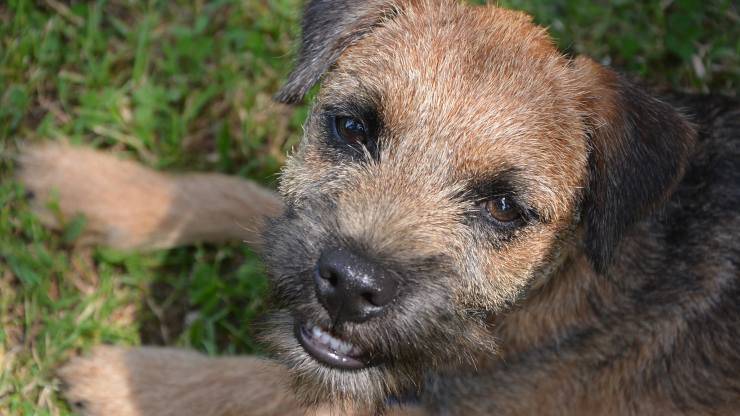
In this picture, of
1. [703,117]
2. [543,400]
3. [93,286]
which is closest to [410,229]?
[543,400]

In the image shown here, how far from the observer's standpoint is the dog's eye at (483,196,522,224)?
3.11 metres

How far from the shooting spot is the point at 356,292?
2719mm

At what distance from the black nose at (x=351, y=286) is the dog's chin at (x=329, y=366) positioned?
22cm

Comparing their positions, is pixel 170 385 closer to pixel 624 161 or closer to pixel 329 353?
pixel 329 353

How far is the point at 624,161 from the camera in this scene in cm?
321

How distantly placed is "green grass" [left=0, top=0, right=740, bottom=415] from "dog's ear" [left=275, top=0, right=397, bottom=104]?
0.69 meters

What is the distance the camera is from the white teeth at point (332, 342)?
2957mm

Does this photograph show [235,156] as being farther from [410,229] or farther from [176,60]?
[410,229]

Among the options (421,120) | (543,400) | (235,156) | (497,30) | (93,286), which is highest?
(497,30)

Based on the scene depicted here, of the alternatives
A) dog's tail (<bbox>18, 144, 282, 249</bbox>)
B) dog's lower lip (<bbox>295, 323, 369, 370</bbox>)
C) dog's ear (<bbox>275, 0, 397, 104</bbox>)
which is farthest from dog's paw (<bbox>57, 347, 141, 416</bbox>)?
dog's ear (<bbox>275, 0, 397, 104</bbox>)

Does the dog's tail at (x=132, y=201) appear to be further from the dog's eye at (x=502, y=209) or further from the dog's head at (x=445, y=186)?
the dog's eye at (x=502, y=209)

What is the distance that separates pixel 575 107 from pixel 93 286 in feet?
8.13

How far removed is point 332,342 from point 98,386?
4.68 ft

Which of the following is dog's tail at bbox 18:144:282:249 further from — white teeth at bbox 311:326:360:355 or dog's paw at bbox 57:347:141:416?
white teeth at bbox 311:326:360:355
